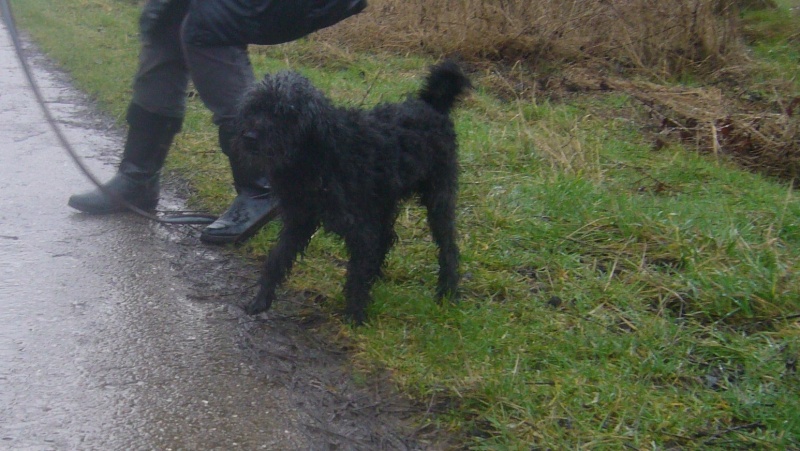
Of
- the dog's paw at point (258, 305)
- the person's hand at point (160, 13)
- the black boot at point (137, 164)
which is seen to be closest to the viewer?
the dog's paw at point (258, 305)

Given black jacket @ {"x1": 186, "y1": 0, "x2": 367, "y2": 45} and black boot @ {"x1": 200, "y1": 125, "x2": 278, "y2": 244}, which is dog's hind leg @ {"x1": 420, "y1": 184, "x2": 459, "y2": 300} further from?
black jacket @ {"x1": 186, "y1": 0, "x2": 367, "y2": 45}

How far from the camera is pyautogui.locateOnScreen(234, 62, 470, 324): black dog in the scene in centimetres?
303

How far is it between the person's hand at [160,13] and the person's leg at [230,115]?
286 millimetres

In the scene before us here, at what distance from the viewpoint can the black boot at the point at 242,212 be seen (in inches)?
162

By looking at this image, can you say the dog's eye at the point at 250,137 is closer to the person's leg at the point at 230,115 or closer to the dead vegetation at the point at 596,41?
the person's leg at the point at 230,115

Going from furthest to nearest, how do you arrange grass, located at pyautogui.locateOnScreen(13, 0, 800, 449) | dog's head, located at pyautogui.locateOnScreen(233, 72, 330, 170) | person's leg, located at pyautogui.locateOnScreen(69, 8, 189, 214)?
person's leg, located at pyautogui.locateOnScreen(69, 8, 189, 214)
dog's head, located at pyautogui.locateOnScreen(233, 72, 330, 170)
grass, located at pyautogui.locateOnScreen(13, 0, 800, 449)

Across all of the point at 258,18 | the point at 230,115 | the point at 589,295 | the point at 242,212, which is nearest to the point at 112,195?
the point at 242,212

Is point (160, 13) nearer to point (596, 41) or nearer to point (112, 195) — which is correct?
point (112, 195)

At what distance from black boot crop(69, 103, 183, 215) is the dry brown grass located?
15.4ft

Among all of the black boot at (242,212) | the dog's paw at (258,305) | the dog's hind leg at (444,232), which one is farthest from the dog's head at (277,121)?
the black boot at (242,212)

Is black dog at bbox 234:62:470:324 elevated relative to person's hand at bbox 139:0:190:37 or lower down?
lower down

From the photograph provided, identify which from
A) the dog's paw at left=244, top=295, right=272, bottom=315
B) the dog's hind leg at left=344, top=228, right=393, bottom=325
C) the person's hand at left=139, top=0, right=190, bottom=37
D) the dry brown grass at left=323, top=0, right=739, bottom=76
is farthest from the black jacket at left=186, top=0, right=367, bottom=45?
the dry brown grass at left=323, top=0, right=739, bottom=76

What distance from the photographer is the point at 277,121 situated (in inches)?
118

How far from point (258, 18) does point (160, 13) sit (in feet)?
2.24
